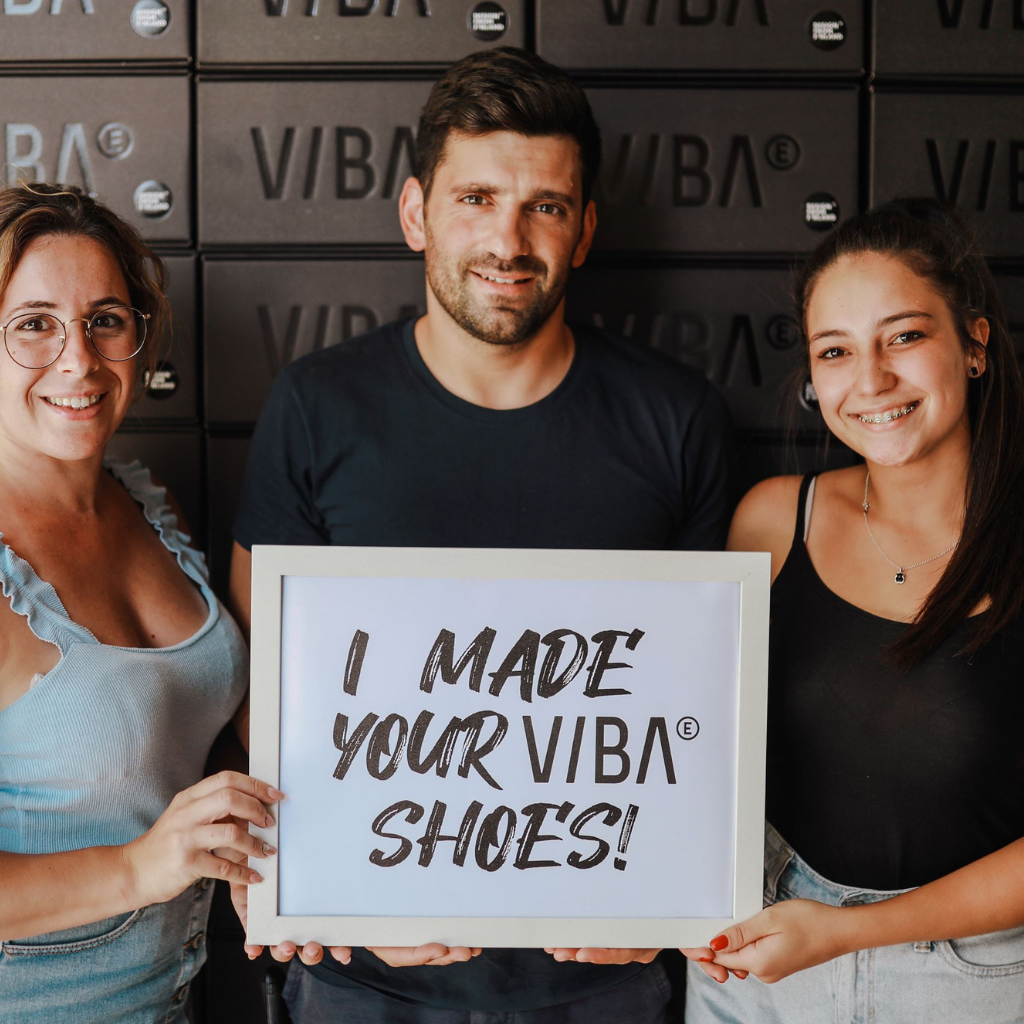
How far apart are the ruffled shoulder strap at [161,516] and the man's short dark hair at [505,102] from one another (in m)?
0.63

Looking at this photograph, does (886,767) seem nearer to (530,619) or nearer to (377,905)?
(530,619)

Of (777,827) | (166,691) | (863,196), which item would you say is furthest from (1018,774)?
(166,691)

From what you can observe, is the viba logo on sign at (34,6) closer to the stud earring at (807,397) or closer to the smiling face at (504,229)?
the smiling face at (504,229)

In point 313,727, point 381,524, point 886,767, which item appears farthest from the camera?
point 381,524

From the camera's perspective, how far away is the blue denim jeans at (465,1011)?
1267 millimetres

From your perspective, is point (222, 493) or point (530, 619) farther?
point (222, 493)

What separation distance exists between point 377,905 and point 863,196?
1351 millimetres

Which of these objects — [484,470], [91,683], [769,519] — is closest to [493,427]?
[484,470]

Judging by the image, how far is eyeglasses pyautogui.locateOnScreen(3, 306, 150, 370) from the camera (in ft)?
3.77

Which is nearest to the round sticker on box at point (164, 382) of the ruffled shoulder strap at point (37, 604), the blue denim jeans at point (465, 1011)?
the ruffled shoulder strap at point (37, 604)

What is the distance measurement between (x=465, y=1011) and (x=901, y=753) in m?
0.68

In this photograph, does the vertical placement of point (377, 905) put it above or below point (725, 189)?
below

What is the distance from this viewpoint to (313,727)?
1.04m

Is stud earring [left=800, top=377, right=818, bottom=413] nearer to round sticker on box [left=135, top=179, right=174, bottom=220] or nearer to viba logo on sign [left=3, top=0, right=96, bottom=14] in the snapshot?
round sticker on box [left=135, top=179, right=174, bottom=220]
